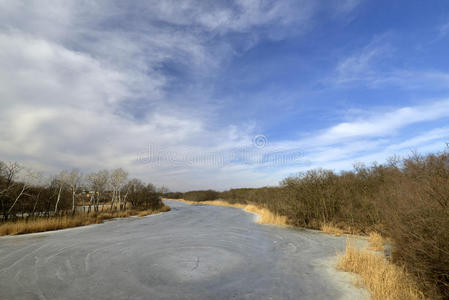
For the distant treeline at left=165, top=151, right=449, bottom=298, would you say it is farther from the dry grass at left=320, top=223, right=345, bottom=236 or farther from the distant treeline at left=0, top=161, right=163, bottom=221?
the distant treeline at left=0, top=161, right=163, bottom=221

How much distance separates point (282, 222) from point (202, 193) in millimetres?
60828

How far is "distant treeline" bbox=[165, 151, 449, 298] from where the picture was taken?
3.68 m

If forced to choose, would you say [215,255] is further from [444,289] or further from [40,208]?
[40,208]

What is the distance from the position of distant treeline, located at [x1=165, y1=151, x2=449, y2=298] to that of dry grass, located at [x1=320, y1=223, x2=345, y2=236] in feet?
1.20

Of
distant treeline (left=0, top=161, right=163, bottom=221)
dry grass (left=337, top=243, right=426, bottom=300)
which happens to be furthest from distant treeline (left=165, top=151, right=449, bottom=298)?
distant treeline (left=0, top=161, right=163, bottom=221)

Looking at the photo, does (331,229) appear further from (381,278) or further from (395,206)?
(381,278)

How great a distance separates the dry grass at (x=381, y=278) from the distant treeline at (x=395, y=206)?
0.22m

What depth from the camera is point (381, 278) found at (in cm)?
461

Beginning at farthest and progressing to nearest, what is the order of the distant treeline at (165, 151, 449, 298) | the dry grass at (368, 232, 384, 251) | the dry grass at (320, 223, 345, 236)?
the dry grass at (320, 223, 345, 236)
the dry grass at (368, 232, 384, 251)
the distant treeline at (165, 151, 449, 298)

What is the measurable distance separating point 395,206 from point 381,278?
181 centimetres

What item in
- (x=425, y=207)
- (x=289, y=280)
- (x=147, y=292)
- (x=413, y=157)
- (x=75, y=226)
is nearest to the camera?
(x=425, y=207)

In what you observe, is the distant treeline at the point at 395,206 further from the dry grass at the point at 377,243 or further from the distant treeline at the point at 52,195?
the distant treeline at the point at 52,195

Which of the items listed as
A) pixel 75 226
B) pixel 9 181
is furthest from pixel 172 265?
pixel 9 181

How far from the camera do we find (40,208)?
19891mm
